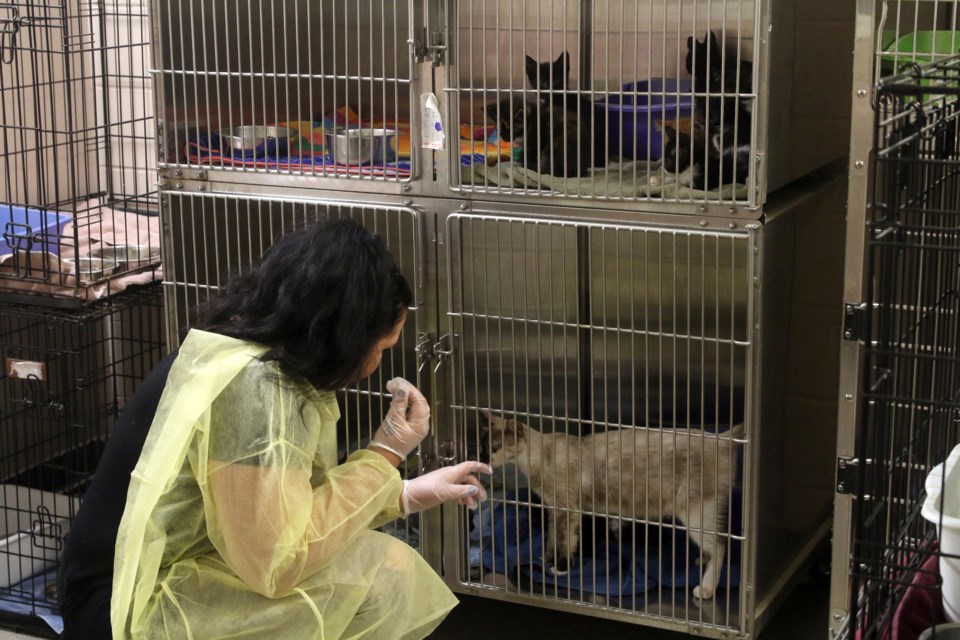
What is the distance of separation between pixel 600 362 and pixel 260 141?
0.83 m

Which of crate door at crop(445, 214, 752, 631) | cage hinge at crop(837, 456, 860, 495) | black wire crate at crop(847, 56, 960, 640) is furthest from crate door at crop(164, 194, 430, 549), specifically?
black wire crate at crop(847, 56, 960, 640)

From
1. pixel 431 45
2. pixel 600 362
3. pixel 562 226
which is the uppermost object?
pixel 431 45

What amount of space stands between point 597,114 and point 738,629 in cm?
101

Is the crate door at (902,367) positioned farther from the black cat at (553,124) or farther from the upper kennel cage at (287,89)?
the upper kennel cage at (287,89)

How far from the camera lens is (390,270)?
2.06m

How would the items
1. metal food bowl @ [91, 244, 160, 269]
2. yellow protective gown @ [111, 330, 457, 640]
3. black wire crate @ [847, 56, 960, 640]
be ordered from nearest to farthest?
black wire crate @ [847, 56, 960, 640] < yellow protective gown @ [111, 330, 457, 640] < metal food bowl @ [91, 244, 160, 269]

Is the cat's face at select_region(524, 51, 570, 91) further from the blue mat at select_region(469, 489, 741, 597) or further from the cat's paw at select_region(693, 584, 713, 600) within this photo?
the cat's paw at select_region(693, 584, 713, 600)

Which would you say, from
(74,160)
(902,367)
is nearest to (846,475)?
(902,367)

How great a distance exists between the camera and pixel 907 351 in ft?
5.19

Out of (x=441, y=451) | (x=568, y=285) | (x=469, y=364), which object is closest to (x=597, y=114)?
(x=568, y=285)

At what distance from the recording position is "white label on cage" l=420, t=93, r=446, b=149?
2467 millimetres

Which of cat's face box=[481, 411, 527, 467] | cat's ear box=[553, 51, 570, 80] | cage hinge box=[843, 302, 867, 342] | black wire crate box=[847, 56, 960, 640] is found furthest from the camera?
cat's face box=[481, 411, 527, 467]

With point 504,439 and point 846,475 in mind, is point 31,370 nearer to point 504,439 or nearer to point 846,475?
point 504,439

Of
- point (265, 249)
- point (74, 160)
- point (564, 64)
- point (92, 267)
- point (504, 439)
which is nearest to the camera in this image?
point (564, 64)
